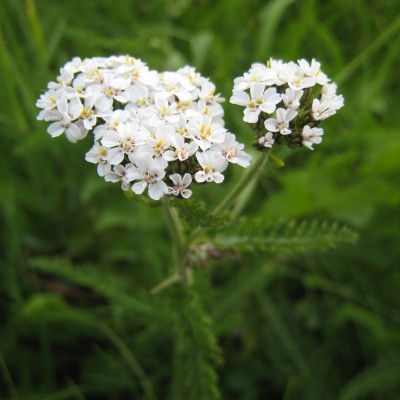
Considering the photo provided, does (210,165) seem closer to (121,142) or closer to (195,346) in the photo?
(121,142)

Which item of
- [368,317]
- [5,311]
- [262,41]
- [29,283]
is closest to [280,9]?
[262,41]

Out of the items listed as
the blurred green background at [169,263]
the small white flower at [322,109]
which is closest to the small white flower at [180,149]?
the small white flower at [322,109]

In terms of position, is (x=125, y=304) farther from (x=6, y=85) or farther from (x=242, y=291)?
(x=6, y=85)

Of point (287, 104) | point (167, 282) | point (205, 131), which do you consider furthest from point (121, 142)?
point (167, 282)

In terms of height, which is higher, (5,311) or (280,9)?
(280,9)

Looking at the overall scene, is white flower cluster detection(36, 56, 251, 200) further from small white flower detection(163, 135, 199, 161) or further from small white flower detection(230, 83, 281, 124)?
small white flower detection(230, 83, 281, 124)
